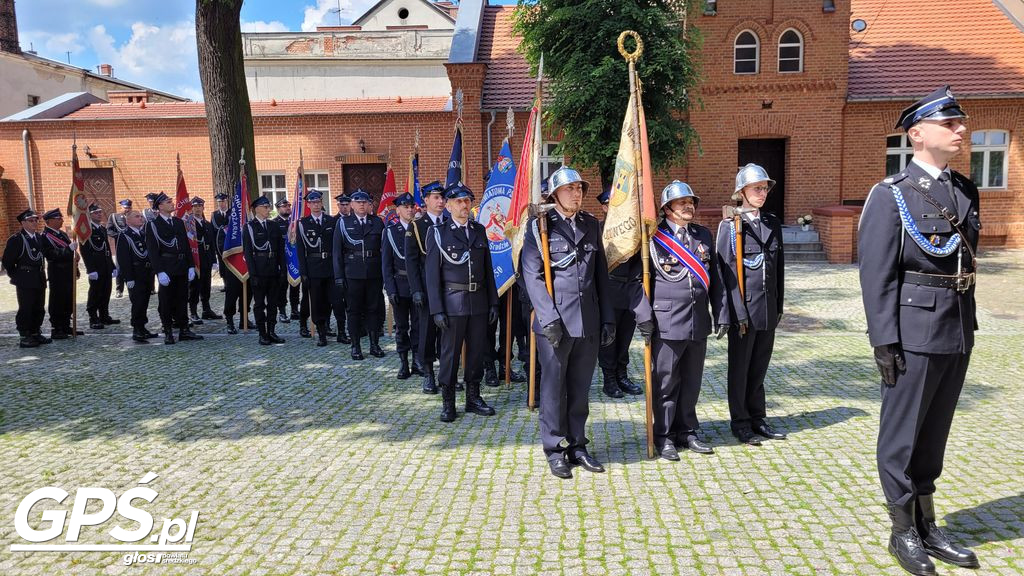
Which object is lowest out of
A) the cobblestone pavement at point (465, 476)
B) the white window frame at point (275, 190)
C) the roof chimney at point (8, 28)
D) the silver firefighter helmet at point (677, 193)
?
the cobblestone pavement at point (465, 476)

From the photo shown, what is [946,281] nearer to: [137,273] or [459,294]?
[459,294]

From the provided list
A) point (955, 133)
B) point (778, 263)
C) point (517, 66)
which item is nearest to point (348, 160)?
point (517, 66)

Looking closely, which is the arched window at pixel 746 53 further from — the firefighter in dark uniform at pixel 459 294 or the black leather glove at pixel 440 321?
the black leather glove at pixel 440 321

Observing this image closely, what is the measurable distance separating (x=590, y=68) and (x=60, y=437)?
1207 cm

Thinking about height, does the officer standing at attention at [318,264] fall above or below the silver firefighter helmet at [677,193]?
below

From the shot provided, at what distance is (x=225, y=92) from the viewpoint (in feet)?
44.2

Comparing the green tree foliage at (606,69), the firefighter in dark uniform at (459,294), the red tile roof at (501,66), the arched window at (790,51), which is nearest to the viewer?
the firefighter in dark uniform at (459,294)

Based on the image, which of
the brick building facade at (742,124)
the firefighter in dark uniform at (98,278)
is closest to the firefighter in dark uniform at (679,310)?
the firefighter in dark uniform at (98,278)

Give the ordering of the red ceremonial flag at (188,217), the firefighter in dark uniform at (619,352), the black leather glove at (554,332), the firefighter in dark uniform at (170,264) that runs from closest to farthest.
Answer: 1. the black leather glove at (554,332)
2. the firefighter in dark uniform at (619,352)
3. the firefighter in dark uniform at (170,264)
4. the red ceremonial flag at (188,217)

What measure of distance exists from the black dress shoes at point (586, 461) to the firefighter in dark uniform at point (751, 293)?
1221 mm

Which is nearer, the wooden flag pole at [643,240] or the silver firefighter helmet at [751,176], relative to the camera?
the wooden flag pole at [643,240]

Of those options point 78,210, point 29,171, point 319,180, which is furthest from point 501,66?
point 29,171

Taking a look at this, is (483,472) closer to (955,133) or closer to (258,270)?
(955,133)

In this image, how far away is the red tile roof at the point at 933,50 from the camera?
725 inches
